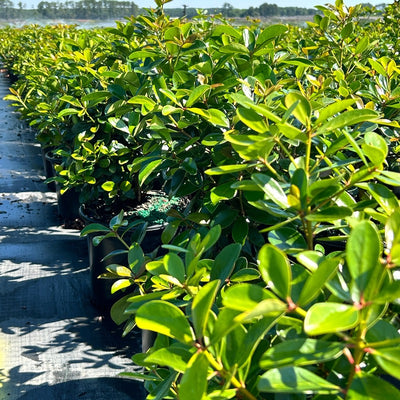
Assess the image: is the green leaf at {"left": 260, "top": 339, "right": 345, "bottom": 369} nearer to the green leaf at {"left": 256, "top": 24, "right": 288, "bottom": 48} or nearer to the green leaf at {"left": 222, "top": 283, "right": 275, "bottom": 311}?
the green leaf at {"left": 222, "top": 283, "right": 275, "bottom": 311}

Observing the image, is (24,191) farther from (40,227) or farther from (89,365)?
(89,365)

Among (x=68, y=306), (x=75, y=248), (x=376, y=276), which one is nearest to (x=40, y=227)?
(x=75, y=248)

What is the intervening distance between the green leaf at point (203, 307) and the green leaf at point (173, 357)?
7 cm

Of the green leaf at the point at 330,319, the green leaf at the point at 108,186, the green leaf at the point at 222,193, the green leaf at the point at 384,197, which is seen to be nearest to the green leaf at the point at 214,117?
the green leaf at the point at 222,193

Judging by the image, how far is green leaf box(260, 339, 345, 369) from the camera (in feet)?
1.56

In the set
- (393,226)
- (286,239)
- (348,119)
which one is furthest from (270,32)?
(393,226)

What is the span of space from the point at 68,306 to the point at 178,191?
177 centimetres

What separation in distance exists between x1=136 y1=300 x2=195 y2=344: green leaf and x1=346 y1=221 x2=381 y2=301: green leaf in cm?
19

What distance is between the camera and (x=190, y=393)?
51 cm

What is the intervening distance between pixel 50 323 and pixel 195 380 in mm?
2311

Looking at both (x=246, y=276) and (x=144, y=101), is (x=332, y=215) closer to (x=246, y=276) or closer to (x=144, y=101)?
(x=246, y=276)

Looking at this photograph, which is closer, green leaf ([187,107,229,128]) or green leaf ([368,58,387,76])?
green leaf ([187,107,229,128])

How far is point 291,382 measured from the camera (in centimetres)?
46

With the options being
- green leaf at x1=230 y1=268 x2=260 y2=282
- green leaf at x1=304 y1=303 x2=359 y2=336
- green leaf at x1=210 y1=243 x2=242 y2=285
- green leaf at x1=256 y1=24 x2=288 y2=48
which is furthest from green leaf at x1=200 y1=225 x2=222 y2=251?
green leaf at x1=256 y1=24 x2=288 y2=48
